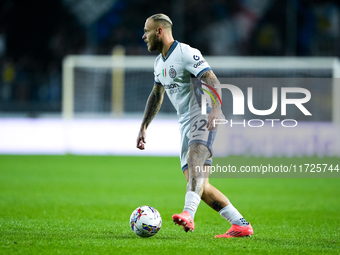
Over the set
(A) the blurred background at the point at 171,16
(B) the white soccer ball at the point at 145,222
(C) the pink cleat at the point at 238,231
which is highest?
(A) the blurred background at the point at 171,16

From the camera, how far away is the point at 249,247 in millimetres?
4934

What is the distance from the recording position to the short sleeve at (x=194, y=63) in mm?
5090

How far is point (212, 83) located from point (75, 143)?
13.0m

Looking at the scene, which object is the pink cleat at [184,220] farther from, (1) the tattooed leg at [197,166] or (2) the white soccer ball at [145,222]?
(2) the white soccer ball at [145,222]

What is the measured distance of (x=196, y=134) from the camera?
5.21 m

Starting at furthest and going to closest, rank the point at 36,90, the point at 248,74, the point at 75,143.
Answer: the point at 36,90
the point at 248,74
the point at 75,143

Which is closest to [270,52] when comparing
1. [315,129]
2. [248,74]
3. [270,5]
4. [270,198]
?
[270,5]

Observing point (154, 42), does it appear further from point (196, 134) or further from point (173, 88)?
point (196, 134)

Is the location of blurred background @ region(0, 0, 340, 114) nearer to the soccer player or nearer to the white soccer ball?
the soccer player

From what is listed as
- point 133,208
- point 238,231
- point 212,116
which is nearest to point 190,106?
point 212,116

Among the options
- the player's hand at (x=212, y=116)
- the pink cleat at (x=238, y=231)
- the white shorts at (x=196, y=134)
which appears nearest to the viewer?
the player's hand at (x=212, y=116)

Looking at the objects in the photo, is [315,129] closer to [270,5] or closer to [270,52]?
[270,52]

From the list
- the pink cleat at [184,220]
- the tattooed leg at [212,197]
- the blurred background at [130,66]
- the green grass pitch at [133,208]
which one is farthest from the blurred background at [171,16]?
the pink cleat at [184,220]

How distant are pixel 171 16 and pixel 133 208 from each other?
17534mm
